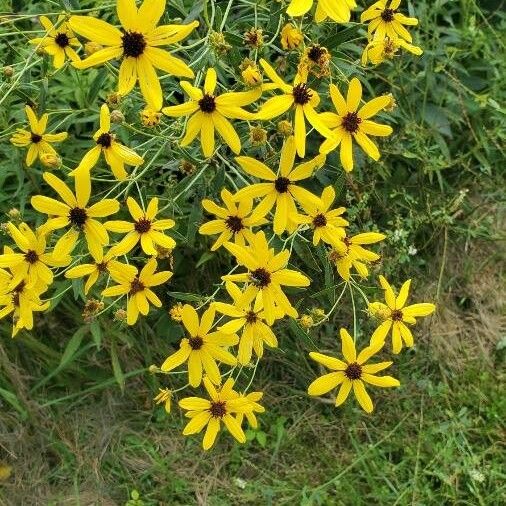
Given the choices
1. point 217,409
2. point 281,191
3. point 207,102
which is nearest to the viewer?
point 207,102

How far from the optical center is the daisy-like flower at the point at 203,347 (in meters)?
1.51

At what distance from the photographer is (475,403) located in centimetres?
233

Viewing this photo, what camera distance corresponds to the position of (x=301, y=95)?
1.35 meters

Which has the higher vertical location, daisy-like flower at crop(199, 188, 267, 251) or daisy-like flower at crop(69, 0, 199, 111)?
daisy-like flower at crop(69, 0, 199, 111)

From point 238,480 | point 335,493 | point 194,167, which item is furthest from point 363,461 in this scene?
point 194,167

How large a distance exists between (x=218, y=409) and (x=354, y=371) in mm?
319

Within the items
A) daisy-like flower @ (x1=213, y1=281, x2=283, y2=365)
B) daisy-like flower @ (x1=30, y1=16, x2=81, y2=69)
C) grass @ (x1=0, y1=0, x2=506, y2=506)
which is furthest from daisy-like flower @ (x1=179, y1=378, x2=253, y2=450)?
daisy-like flower @ (x1=30, y1=16, x2=81, y2=69)

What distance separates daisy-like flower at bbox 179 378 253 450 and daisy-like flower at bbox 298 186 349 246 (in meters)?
0.39

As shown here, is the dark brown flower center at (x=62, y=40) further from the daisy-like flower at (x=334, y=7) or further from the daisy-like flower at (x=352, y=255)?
the daisy-like flower at (x=352, y=255)

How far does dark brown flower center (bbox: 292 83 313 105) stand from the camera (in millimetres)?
1346

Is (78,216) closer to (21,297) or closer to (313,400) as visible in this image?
(21,297)

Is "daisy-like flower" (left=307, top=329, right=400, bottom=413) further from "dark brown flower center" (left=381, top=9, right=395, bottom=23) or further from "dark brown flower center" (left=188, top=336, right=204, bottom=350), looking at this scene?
"dark brown flower center" (left=381, top=9, right=395, bottom=23)

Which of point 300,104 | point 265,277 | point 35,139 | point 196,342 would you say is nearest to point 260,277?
point 265,277

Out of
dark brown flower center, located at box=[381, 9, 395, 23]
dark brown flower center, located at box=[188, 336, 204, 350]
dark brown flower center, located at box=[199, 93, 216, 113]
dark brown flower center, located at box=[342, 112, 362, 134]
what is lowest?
dark brown flower center, located at box=[188, 336, 204, 350]
